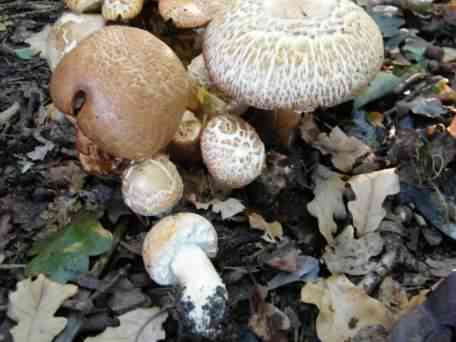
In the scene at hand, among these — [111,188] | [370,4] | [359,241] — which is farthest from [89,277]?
[370,4]

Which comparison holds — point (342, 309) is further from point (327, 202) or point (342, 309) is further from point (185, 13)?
point (185, 13)

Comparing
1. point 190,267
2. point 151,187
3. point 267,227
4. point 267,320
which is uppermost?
point 151,187

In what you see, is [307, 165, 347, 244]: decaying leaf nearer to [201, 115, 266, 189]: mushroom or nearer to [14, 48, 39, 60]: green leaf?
[201, 115, 266, 189]: mushroom

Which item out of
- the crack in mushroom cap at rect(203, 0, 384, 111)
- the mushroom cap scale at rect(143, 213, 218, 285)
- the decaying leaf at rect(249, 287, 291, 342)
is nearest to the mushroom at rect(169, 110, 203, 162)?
the crack in mushroom cap at rect(203, 0, 384, 111)

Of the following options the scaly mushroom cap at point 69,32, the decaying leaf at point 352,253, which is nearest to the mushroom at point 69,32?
the scaly mushroom cap at point 69,32

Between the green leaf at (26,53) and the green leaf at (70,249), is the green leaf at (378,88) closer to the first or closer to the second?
the green leaf at (70,249)

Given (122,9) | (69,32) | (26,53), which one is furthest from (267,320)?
(26,53)
